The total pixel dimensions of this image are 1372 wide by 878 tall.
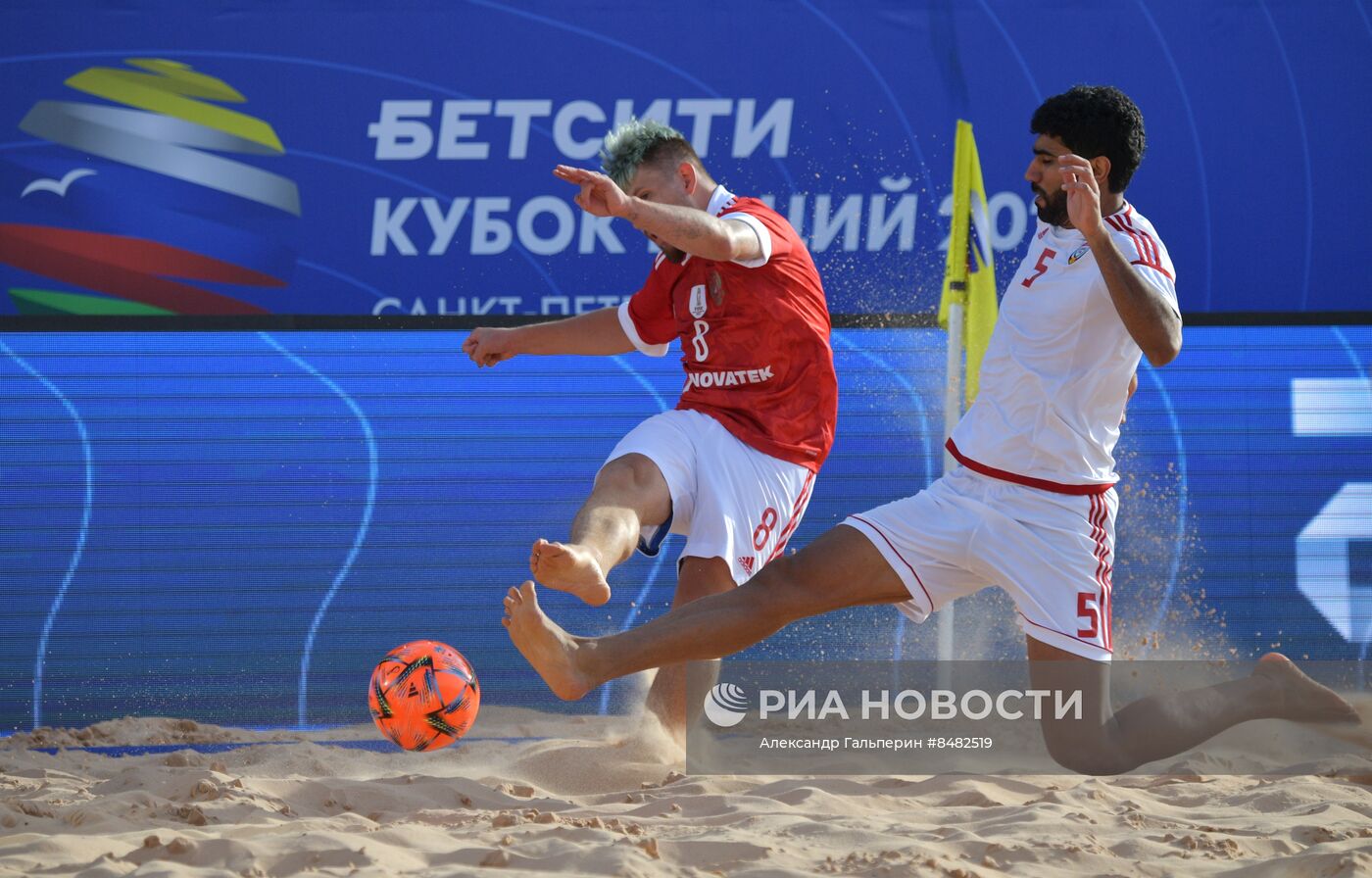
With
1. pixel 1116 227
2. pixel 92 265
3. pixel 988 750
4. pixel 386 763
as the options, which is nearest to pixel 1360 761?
pixel 988 750

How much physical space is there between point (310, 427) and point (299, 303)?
515mm

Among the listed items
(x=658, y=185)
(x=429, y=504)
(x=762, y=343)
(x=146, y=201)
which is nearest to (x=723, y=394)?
(x=762, y=343)

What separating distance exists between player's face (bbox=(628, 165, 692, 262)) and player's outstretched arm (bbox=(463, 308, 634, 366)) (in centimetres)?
43

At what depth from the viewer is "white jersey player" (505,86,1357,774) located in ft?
11.7

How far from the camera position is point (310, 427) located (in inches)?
233

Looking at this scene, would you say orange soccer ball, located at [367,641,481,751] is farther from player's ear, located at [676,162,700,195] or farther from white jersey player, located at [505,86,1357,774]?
player's ear, located at [676,162,700,195]

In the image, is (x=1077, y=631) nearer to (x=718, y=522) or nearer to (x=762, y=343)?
(x=718, y=522)

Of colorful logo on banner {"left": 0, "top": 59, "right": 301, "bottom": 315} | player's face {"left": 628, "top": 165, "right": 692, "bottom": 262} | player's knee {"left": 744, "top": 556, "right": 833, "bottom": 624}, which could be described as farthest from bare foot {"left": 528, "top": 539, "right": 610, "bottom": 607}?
colorful logo on banner {"left": 0, "top": 59, "right": 301, "bottom": 315}

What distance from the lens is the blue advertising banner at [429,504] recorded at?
18.8ft

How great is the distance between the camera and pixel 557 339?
4691 millimetres

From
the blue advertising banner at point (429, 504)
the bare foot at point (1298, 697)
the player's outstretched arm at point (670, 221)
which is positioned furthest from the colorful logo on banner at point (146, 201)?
the bare foot at point (1298, 697)

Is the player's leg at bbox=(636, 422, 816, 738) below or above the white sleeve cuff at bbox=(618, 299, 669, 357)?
below

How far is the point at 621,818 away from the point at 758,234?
5.62 feet

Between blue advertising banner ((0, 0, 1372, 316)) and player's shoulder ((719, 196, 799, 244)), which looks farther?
blue advertising banner ((0, 0, 1372, 316))
